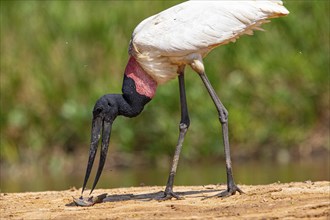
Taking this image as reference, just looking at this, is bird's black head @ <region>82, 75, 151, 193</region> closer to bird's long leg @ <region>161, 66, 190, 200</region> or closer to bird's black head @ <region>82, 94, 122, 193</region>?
bird's black head @ <region>82, 94, 122, 193</region>

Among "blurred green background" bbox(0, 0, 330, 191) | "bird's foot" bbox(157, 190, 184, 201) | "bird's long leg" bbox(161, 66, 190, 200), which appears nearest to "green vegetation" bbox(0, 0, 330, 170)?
"blurred green background" bbox(0, 0, 330, 191)

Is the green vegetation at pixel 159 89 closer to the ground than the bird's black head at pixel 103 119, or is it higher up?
closer to the ground

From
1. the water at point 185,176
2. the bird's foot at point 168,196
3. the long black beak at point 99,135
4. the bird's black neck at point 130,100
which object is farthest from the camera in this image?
the water at point 185,176

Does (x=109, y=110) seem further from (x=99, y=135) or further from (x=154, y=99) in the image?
(x=154, y=99)

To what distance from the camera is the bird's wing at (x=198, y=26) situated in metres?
8.14

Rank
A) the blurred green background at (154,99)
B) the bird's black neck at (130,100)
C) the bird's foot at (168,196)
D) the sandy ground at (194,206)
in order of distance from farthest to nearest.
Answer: the blurred green background at (154,99)
the bird's black neck at (130,100)
the bird's foot at (168,196)
the sandy ground at (194,206)

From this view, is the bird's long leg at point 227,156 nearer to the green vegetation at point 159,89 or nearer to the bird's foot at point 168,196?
the bird's foot at point 168,196

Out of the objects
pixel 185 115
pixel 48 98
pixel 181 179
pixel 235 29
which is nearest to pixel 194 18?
pixel 235 29

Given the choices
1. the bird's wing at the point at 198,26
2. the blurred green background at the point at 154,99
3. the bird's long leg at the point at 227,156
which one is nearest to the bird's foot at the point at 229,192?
the bird's long leg at the point at 227,156

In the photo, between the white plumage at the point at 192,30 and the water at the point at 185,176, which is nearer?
the white plumage at the point at 192,30

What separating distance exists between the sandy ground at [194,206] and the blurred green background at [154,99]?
15.4 feet

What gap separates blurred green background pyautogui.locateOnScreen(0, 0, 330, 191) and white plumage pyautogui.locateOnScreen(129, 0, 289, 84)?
16.9 ft

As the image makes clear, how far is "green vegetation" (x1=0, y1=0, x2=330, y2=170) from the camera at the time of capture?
561 inches

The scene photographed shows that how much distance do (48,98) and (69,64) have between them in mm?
625
